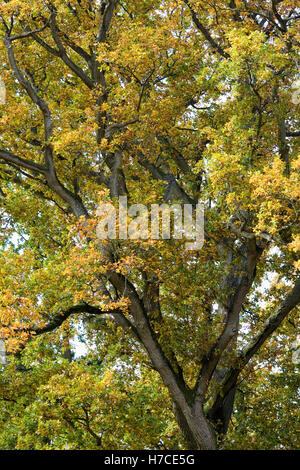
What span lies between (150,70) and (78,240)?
154 inches

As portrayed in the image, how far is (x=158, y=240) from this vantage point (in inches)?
400

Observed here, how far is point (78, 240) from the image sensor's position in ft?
35.2

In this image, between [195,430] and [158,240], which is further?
[195,430]

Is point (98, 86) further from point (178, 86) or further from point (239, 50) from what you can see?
point (239, 50)

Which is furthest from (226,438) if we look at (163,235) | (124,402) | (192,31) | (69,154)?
(192,31)

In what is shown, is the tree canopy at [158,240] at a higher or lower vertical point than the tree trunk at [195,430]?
higher

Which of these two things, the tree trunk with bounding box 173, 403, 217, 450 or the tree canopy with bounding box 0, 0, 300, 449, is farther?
the tree trunk with bounding box 173, 403, 217, 450

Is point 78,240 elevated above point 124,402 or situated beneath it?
elevated above

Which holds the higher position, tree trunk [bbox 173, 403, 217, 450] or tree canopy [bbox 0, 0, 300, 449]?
tree canopy [bbox 0, 0, 300, 449]

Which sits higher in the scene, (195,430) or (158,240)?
(158,240)

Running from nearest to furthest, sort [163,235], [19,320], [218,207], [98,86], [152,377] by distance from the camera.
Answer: [19,320] < [163,235] < [218,207] < [98,86] < [152,377]

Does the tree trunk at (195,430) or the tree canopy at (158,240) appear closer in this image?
the tree canopy at (158,240)

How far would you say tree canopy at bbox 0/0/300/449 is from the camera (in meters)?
9.94

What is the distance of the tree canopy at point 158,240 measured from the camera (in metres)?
9.94
